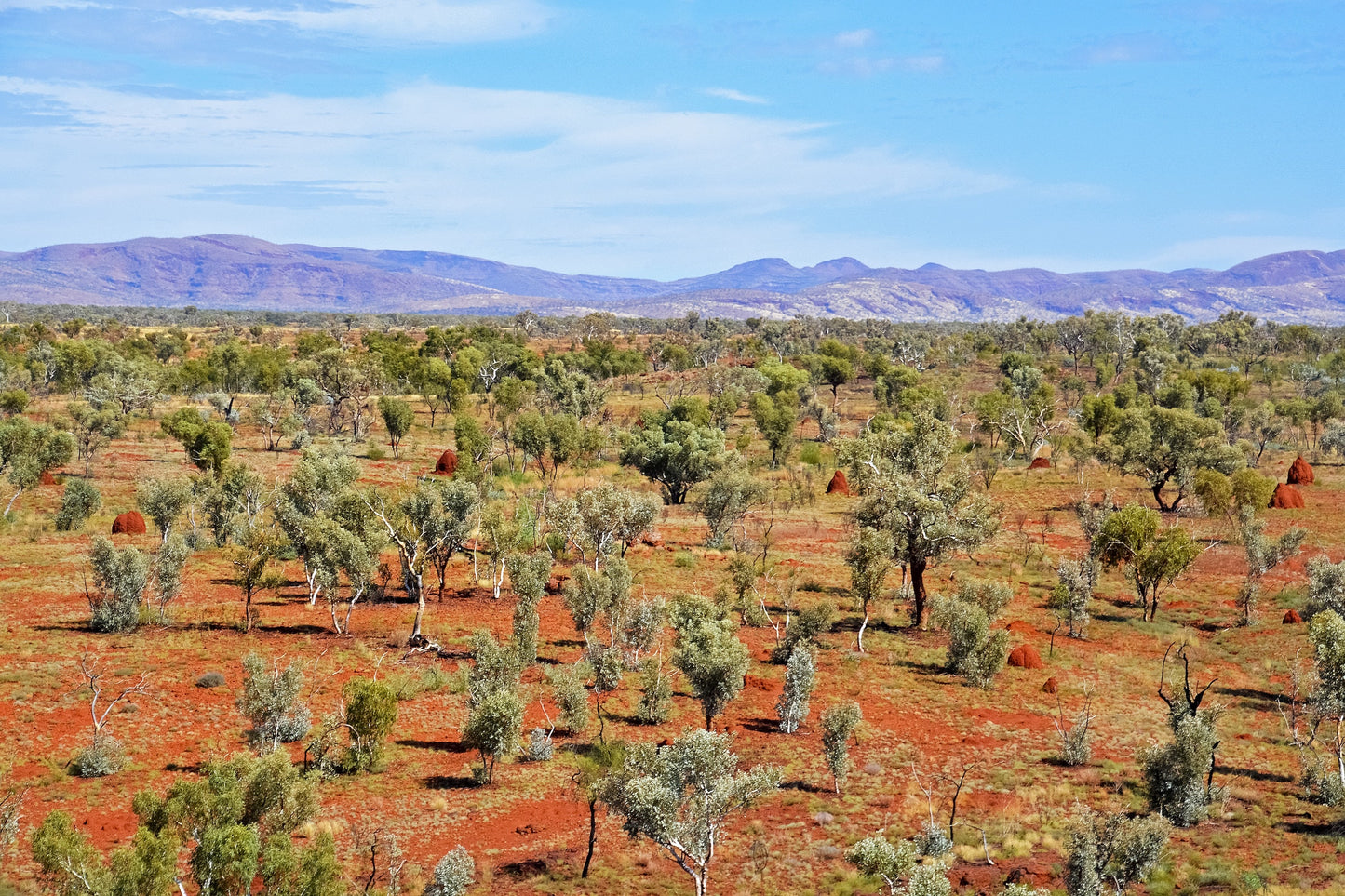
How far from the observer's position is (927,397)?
86.4 metres

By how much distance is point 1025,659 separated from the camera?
32531 mm

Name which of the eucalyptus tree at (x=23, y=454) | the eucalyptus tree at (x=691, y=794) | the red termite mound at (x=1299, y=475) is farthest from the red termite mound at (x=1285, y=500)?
the eucalyptus tree at (x=23, y=454)

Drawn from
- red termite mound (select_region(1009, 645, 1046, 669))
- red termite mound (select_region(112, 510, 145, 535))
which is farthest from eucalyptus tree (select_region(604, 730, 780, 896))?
red termite mound (select_region(112, 510, 145, 535))

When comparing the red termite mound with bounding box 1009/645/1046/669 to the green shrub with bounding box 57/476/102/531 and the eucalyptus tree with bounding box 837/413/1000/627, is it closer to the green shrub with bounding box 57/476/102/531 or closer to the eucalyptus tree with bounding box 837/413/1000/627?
the eucalyptus tree with bounding box 837/413/1000/627

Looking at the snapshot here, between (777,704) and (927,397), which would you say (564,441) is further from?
(927,397)

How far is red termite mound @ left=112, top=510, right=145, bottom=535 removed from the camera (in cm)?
4525

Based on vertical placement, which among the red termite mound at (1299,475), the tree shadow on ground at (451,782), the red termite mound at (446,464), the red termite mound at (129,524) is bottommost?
the tree shadow on ground at (451,782)

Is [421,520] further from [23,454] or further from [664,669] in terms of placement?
[23,454]

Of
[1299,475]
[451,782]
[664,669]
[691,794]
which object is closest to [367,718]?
[451,782]

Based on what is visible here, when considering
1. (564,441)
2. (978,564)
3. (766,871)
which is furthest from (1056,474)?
(766,871)

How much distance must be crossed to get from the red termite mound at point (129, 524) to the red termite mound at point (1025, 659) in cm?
3771

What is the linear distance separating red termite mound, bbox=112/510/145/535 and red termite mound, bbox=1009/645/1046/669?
37.7 m

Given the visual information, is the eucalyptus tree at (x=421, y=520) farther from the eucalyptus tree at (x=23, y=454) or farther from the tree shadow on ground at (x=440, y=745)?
the eucalyptus tree at (x=23, y=454)

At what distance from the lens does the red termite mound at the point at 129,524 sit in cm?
4525
